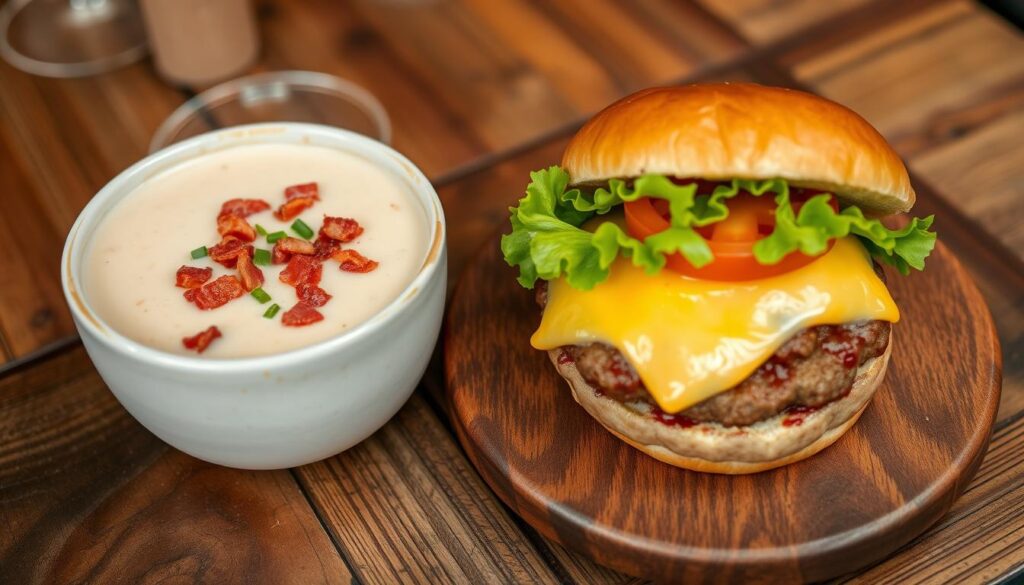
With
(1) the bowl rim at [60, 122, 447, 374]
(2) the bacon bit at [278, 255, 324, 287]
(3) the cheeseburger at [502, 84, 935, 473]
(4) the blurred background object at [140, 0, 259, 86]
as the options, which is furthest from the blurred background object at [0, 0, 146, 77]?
(3) the cheeseburger at [502, 84, 935, 473]

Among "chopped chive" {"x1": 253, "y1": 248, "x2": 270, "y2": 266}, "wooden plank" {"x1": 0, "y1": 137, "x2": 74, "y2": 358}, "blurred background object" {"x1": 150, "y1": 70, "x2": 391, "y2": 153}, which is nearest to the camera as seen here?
"chopped chive" {"x1": 253, "y1": 248, "x2": 270, "y2": 266}

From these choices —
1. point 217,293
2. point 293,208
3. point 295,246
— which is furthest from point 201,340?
point 293,208

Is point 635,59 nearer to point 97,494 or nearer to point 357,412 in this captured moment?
point 357,412

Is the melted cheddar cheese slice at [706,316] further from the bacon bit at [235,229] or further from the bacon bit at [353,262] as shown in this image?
the bacon bit at [235,229]

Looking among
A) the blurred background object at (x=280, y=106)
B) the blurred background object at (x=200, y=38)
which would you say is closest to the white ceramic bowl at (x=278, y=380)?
the blurred background object at (x=280, y=106)

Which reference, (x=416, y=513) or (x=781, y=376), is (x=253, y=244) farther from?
(x=781, y=376)

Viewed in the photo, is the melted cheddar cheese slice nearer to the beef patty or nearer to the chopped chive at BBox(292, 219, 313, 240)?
the beef patty
